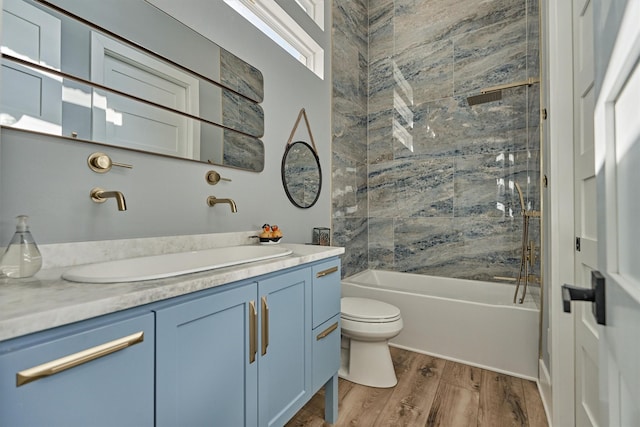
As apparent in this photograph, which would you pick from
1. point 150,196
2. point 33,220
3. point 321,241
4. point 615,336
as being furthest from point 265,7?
point 615,336

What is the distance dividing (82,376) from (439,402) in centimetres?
177

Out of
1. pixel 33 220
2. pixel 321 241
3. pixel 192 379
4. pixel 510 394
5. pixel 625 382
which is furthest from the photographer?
pixel 321 241

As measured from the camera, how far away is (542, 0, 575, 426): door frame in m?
1.47

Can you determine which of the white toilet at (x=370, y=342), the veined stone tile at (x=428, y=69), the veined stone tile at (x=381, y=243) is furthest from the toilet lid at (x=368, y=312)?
the veined stone tile at (x=428, y=69)

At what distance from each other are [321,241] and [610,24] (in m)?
2.01

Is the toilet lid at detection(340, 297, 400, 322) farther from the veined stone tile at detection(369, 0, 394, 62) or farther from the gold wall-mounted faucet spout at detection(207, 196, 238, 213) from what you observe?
the veined stone tile at detection(369, 0, 394, 62)

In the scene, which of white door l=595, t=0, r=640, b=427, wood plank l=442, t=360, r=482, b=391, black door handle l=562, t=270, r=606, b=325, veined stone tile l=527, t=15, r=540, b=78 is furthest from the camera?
veined stone tile l=527, t=15, r=540, b=78

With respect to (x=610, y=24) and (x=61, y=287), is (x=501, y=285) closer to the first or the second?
(x=610, y=24)

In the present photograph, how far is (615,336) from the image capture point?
0.44 metres

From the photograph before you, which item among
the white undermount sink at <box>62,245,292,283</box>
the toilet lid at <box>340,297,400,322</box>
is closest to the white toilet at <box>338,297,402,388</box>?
the toilet lid at <box>340,297,400,322</box>

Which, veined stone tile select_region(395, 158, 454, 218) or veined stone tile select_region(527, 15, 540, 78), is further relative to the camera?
veined stone tile select_region(395, 158, 454, 218)

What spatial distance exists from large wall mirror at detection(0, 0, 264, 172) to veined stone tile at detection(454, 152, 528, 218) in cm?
210

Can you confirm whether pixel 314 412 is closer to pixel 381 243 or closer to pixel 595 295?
pixel 595 295

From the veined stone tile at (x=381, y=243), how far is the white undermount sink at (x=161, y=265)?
1972 mm
